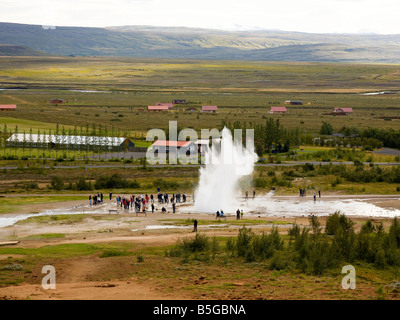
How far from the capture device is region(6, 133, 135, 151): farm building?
260 ft

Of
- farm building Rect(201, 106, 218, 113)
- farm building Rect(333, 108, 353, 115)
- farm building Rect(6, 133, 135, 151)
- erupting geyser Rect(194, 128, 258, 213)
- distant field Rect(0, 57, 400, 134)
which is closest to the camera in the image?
erupting geyser Rect(194, 128, 258, 213)

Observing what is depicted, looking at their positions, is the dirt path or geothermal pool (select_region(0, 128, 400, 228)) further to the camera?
geothermal pool (select_region(0, 128, 400, 228))

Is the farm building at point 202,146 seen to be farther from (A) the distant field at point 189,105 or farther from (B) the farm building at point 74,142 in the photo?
(A) the distant field at point 189,105

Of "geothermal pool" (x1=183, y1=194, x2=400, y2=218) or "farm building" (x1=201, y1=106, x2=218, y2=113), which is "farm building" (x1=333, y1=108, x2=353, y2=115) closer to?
"farm building" (x1=201, y1=106, x2=218, y2=113)

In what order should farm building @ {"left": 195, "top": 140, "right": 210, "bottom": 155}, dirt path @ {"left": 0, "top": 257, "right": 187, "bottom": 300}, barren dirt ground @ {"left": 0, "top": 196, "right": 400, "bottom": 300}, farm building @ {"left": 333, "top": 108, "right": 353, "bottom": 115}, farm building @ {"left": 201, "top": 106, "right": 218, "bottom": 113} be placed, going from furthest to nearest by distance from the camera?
farm building @ {"left": 201, "top": 106, "right": 218, "bottom": 113} → farm building @ {"left": 333, "top": 108, "right": 353, "bottom": 115} → farm building @ {"left": 195, "top": 140, "right": 210, "bottom": 155} → barren dirt ground @ {"left": 0, "top": 196, "right": 400, "bottom": 300} → dirt path @ {"left": 0, "top": 257, "right": 187, "bottom": 300}

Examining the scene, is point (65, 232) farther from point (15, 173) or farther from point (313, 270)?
point (15, 173)

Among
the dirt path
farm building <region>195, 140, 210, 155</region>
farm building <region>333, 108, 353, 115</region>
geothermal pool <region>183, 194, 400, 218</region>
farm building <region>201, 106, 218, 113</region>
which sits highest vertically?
farm building <region>201, 106, 218, 113</region>

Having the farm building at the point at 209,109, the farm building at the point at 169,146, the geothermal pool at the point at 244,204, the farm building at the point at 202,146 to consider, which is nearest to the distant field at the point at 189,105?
the farm building at the point at 209,109

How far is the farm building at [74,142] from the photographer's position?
7931cm

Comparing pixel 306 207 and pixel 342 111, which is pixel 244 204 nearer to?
pixel 306 207

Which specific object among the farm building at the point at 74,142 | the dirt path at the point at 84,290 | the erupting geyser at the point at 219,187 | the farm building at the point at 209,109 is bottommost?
the dirt path at the point at 84,290

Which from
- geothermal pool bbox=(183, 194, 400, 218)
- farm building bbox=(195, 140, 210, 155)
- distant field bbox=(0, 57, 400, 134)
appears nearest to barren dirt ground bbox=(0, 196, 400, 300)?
geothermal pool bbox=(183, 194, 400, 218)

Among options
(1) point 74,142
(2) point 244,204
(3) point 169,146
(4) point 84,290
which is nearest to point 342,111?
(3) point 169,146
